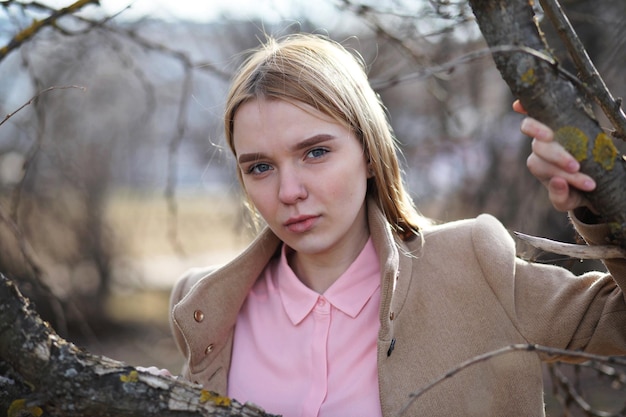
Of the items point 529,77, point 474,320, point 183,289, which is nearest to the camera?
point 529,77

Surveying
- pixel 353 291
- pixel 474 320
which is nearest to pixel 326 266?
pixel 353 291

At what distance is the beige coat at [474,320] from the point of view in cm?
180

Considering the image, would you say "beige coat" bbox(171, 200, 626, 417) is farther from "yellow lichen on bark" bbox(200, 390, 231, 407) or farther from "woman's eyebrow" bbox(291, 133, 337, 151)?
"yellow lichen on bark" bbox(200, 390, 231, 407)

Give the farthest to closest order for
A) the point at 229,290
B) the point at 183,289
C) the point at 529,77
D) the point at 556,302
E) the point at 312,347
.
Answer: the point at 183,289
the point at 229,290
the point at 312,347
the point at 556,302
the point at 529,77

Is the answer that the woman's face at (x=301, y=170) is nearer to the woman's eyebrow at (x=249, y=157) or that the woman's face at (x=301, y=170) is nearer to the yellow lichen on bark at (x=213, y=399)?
the woman's eyebrow at (x=249, y=157)

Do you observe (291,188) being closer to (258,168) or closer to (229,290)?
(258,168)

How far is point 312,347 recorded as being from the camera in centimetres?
205

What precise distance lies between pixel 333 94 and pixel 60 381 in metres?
1.07

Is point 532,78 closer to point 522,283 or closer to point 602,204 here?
point 602,204

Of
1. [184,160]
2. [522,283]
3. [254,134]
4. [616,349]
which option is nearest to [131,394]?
[254,134]

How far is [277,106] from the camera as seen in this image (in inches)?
77.1

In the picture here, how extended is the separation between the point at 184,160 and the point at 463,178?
4540mm

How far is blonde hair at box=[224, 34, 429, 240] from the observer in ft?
6.50

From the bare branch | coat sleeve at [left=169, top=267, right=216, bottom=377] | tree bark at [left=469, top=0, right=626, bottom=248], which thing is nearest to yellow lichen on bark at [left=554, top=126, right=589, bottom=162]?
tree bark at [left=469, top=0, right=626, bottom=248]
